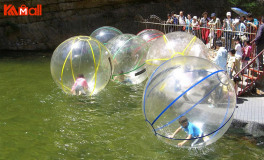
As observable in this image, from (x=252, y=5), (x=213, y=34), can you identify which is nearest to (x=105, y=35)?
(x=213, y=34)

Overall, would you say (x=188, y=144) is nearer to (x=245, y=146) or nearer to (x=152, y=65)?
(x=245, y=146)

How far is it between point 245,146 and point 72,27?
50.7 ft

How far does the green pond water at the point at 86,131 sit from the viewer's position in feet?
19.8

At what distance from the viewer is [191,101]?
514 centimetres

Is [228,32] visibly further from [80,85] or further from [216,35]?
[80,85]

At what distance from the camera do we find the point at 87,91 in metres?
8.37

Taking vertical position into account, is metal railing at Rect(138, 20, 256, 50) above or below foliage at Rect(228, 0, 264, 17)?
below

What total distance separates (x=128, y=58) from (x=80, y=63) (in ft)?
6.24

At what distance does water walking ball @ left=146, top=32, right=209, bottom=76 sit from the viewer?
8.12 m

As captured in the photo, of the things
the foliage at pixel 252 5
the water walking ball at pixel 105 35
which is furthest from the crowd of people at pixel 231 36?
the foliage at pixel 252 5

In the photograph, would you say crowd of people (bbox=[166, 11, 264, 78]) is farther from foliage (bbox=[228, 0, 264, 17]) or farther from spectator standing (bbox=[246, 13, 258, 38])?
foliage (bbox=[228, 0, 264, 17])

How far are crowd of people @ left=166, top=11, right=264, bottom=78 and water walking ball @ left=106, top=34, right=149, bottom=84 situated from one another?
223 cm

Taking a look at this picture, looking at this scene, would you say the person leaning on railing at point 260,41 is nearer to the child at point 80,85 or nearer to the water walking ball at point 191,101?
the water walking ball at point 191,101

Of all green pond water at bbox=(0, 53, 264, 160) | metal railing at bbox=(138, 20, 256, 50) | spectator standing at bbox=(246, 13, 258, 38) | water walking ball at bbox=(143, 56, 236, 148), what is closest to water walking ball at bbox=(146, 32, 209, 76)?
green pond water at bbox=(0, 53, 264, 160)
